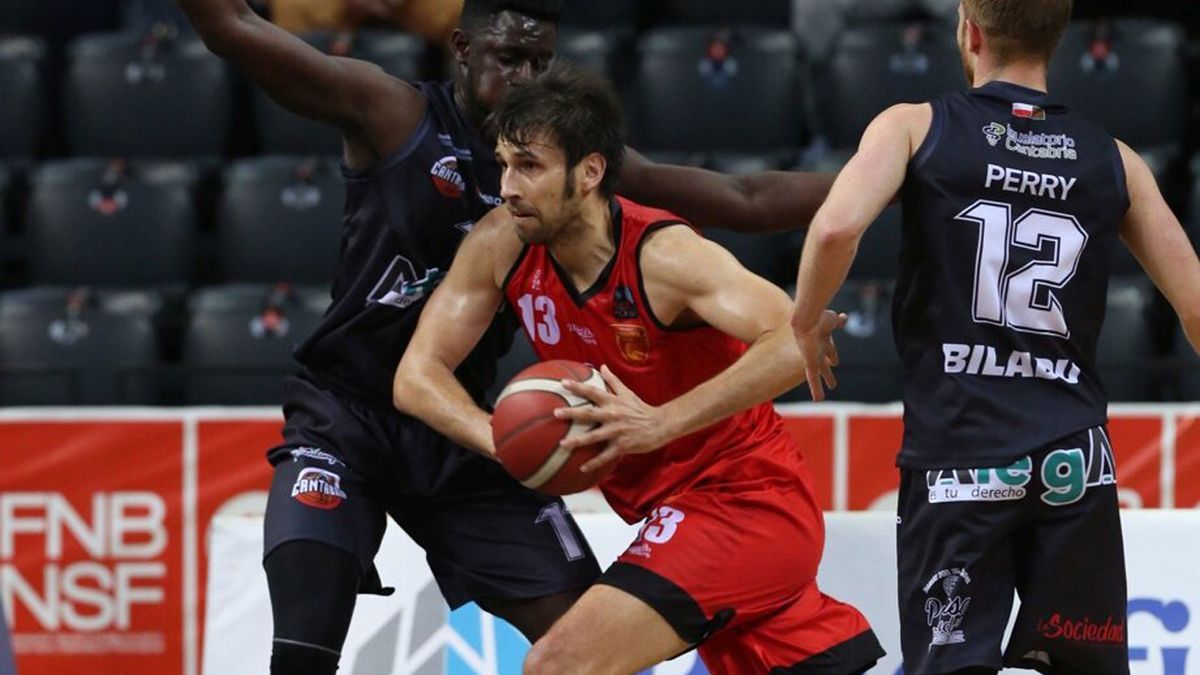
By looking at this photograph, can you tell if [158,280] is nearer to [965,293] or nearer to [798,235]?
[798,235]

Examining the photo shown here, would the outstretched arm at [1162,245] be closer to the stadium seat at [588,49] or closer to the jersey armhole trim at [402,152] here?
the jersey armhole trim at [402,152]

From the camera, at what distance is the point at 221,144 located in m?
9.31

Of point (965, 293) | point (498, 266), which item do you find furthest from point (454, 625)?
point (965, 293)

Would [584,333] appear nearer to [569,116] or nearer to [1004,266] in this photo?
[569,116]

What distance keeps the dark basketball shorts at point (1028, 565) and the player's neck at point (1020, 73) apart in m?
0.75

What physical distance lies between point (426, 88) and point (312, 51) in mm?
380

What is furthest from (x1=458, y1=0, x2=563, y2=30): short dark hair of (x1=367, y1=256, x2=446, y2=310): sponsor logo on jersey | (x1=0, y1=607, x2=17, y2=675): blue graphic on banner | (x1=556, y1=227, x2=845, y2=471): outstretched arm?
(x1=0, y1=607, x2=17, y2=675): blue graphic on banner

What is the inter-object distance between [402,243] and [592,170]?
61 centimetres

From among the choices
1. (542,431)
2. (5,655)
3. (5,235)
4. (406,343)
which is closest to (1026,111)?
(542,431)

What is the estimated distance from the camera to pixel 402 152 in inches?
185

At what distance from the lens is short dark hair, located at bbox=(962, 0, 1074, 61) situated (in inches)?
153

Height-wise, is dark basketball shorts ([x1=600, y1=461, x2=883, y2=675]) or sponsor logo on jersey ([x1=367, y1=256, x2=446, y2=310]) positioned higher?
sponsor logo on jersey ([x1=367, y1=256, x2=446, y2=310])

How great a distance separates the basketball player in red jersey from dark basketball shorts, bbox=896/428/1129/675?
43 cm

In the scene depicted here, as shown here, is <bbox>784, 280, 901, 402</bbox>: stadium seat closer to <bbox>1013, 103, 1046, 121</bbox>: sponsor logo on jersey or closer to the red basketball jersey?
the red basketball jersey
